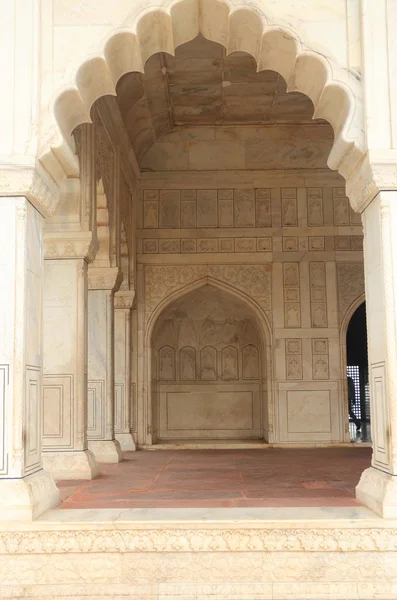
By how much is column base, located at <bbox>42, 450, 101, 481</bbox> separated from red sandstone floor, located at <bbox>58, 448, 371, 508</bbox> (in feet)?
0.51

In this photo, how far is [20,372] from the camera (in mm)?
3973

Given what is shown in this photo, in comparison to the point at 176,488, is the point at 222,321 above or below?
above

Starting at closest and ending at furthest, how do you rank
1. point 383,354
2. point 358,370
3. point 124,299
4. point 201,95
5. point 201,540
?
point 201,540 < point 383,354 < point 201,95 < point 124,299 < point 358,370

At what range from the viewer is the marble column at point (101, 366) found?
25.8 feet

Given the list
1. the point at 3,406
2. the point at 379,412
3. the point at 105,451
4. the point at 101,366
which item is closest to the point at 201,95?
the point at 101,366

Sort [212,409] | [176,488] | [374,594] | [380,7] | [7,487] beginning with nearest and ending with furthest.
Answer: [374,594]
[7,487]
[380,7]
[176,488]
[212,409]

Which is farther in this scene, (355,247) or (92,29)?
(355,247)

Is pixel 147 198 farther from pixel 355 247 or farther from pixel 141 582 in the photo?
pixel 141 582

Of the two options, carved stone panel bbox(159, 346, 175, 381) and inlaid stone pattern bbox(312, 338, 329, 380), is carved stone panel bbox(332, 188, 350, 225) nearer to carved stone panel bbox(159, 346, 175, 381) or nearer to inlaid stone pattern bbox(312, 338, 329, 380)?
inlaid stone pattern bbox(312, 338, 329, 380)

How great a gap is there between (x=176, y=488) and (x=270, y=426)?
467cm

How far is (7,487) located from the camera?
12.7 ft

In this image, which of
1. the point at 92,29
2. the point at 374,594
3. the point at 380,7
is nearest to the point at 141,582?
the point at 374,594

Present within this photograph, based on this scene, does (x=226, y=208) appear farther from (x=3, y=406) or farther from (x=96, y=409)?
(x=3, y=406)

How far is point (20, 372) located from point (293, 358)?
6.39m
